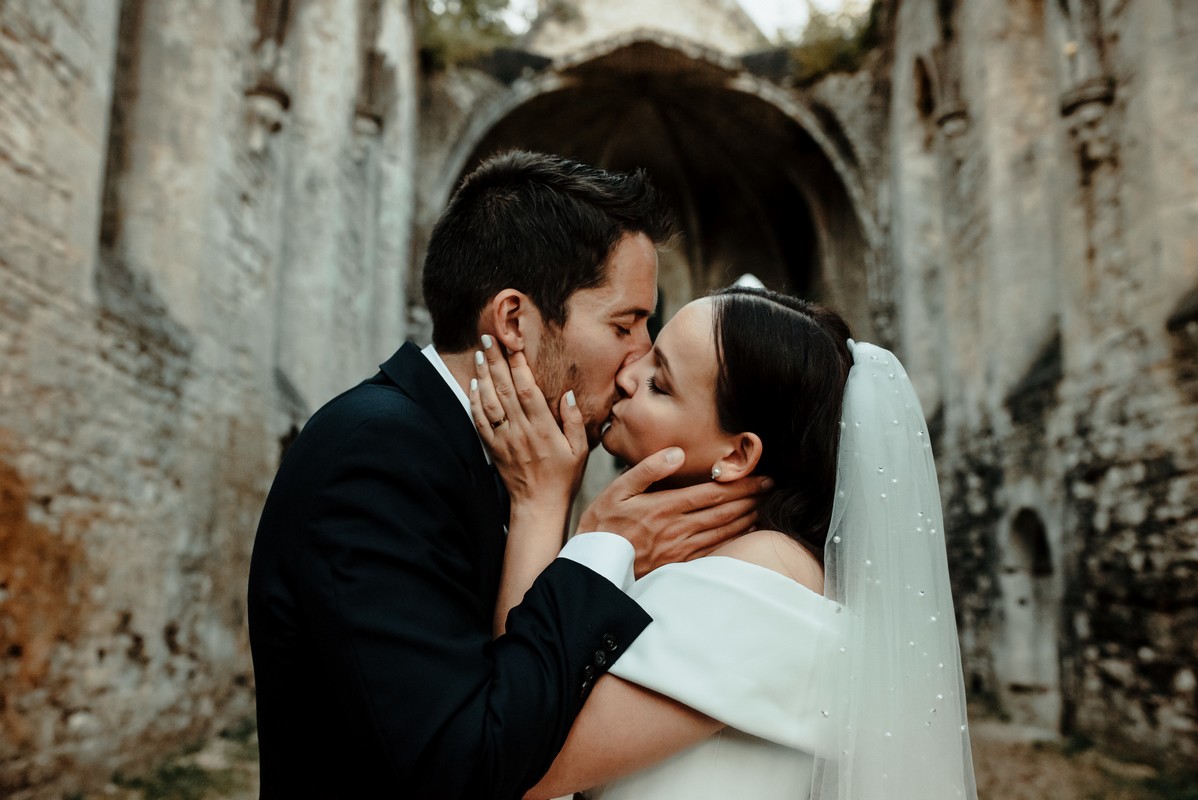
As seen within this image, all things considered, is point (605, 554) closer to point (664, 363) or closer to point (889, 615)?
point (664, 363)

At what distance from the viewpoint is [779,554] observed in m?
1.97

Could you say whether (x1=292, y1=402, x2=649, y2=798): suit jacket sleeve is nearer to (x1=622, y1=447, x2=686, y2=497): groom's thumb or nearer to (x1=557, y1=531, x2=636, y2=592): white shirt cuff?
(x1=557, y1=531, x2=636, y2=592): white shirt cuff

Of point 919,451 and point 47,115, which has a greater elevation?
point 47,115

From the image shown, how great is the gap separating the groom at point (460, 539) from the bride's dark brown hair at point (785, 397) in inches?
4.4

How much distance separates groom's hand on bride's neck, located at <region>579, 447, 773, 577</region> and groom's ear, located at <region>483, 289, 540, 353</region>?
0.36 metres

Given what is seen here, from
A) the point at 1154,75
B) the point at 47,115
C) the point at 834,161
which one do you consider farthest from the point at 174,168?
the point at 834,161

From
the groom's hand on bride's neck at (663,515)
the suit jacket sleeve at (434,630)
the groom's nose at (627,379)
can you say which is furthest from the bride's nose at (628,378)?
the suit jacket sleeve at (434,630)

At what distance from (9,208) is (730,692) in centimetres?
453

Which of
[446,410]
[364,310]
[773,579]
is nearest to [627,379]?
[446,410]

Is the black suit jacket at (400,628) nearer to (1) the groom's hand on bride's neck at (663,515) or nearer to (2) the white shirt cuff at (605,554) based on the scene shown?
(2) the white shirt cuff at (605,554)

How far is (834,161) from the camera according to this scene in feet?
48.7

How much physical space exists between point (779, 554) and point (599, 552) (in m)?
0.39

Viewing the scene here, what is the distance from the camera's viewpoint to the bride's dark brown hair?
6.97ft

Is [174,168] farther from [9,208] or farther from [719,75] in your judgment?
[719,75]
